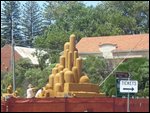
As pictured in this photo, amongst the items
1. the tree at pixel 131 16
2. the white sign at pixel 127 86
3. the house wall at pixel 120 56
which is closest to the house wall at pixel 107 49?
the house wall at pixel 120 56

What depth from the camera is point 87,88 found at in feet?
93.3

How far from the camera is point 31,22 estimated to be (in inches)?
3686

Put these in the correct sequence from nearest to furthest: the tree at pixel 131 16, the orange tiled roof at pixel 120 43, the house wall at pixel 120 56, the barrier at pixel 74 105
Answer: the barrier at pixel 74 105, the house wall at pixel 120 56, the orange tiled roof at pixel 120 43, the tree at pixel 131 16

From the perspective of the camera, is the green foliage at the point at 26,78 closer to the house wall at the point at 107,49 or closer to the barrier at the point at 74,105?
the house wall at the point at 107,49

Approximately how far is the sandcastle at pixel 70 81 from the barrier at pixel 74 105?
6.44m

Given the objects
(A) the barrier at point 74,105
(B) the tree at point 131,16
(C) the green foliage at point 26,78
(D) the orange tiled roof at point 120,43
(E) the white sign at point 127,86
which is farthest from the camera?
(B) the tree at point 131,16

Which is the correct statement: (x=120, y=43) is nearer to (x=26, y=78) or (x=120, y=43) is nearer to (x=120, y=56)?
(x=120, y=56)

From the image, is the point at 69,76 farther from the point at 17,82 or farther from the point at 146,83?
the point at 17,82

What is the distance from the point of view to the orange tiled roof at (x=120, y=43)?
63.3 metres

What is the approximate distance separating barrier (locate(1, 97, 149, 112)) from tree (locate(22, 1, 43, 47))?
2841 inches

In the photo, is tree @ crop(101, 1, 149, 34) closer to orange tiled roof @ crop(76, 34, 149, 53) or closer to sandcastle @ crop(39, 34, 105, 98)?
orange tiled roof @ crop(76, 34, 149, 53)

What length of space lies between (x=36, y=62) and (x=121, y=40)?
12857 millimetres

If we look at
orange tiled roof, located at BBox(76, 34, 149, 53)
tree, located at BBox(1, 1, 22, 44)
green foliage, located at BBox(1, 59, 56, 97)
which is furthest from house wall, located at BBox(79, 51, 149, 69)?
tree, located at BBox(1, 1, 22, 44)

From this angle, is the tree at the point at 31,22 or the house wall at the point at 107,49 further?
the tree at the point at 31,22
